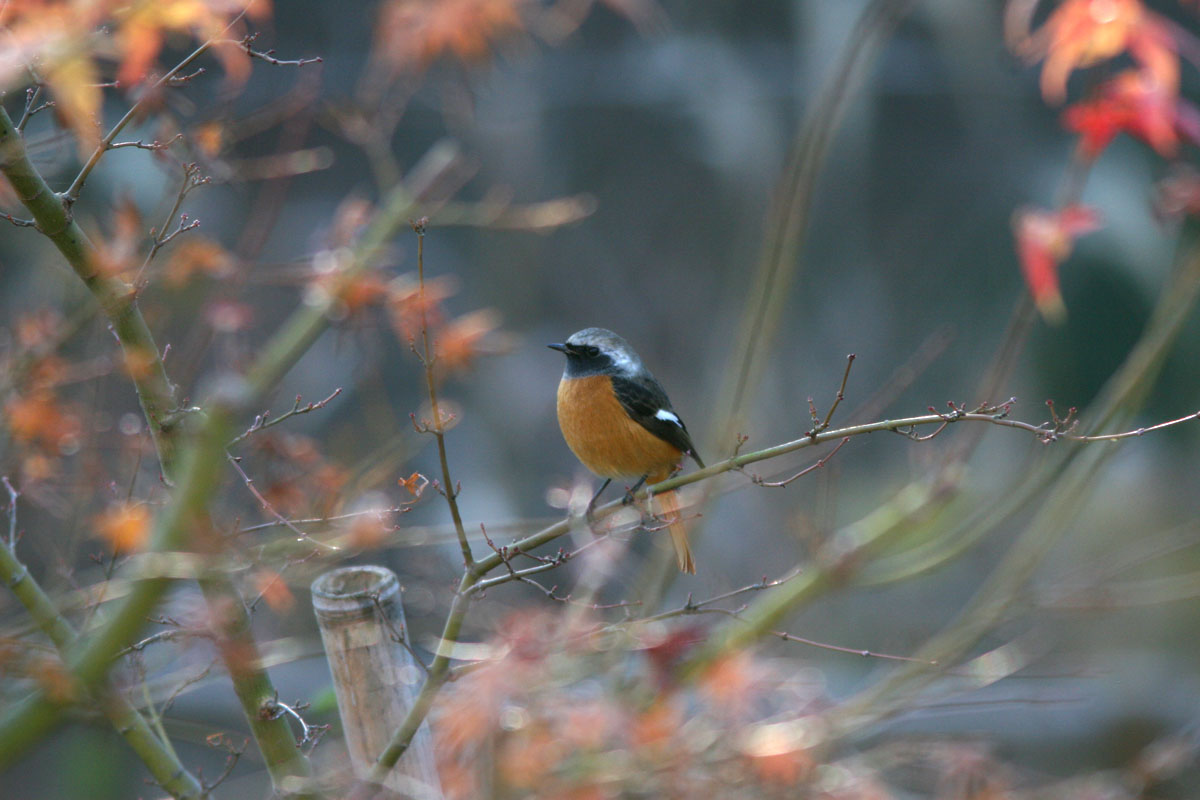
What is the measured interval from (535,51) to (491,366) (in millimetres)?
2363

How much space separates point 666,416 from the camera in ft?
14.3

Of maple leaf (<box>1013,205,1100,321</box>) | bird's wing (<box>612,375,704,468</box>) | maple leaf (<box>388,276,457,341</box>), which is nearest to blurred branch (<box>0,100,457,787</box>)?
maple leaf (<box>388,276,457,341</box>)

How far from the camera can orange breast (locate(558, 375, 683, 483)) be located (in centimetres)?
422

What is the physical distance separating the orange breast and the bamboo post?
1.79m

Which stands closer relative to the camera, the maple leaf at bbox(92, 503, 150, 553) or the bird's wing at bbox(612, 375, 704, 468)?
the maple leaf at bbox(92, 503, 150, 553)

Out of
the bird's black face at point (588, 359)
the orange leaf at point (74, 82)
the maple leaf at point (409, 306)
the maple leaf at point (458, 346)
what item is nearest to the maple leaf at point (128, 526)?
the orange leaf at point (74, 82)

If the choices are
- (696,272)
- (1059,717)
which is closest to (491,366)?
(696,272)

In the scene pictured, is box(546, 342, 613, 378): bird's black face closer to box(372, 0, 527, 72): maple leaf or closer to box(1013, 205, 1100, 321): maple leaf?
box(372, 0, 527, 72): maple leaf

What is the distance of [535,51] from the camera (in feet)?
22.9

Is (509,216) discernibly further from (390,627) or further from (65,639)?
(65,639)

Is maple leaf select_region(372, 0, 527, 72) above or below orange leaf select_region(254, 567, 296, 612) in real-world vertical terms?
above

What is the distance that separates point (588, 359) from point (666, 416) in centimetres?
44

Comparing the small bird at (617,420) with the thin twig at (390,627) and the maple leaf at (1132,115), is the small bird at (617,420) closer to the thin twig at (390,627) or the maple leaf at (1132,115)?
the thin twig at (390,627)

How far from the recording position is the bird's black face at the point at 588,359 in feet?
14.3
